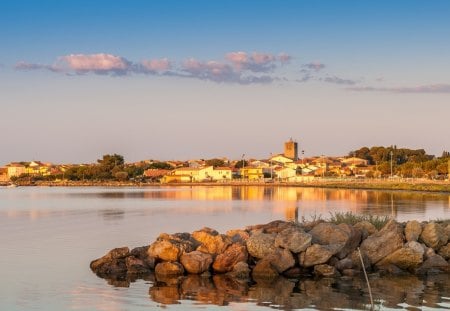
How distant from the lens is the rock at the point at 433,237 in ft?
63.9

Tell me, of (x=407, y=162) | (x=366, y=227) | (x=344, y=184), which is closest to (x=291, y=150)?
(x=407, y=162)

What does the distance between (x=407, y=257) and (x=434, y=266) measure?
2.78ft

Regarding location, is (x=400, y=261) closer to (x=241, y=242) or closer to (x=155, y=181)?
(x=241, y=242)

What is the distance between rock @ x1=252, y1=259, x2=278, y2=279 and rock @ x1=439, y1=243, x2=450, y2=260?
4901mm

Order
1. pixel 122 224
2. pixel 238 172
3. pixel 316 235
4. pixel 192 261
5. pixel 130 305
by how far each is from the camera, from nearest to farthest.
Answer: pixel 130 305 → pixel 192 261 → pixel 316 235 → pixel 122 224 → pixel 238 172

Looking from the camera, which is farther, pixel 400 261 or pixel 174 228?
pixel 174 228

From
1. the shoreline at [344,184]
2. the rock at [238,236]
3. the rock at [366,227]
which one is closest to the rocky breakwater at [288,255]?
the rock at [238,236]

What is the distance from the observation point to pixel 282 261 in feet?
58.4

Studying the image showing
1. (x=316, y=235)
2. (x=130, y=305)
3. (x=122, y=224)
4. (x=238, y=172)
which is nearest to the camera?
(x=130, y=305)

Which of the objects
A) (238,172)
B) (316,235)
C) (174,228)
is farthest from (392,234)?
(238,172)

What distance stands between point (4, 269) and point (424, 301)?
445 inches

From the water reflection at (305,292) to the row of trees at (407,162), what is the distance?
9679 cm

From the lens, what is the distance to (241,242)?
1912cm

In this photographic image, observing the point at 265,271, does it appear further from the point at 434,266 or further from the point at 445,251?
the point at 445,251
